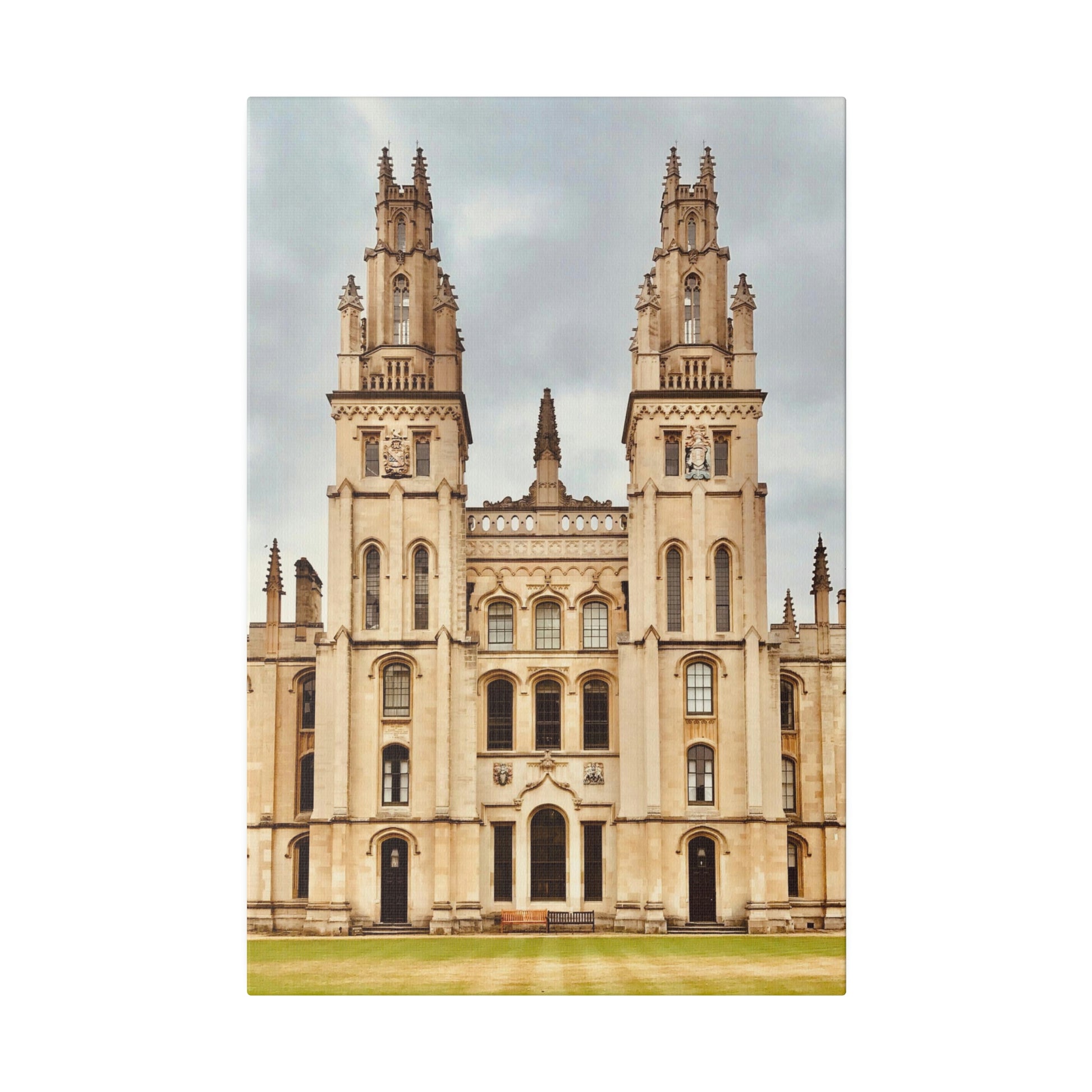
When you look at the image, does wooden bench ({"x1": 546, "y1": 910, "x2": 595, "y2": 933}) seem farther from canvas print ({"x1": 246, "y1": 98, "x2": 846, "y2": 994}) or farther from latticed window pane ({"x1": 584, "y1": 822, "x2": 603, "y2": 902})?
latticed window pane ({"x1": 584, "y1": 822, "x2": 603, "y2": 902})

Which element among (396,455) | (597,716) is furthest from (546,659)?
(396,455)

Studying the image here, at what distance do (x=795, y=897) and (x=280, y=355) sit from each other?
1026 centimetres

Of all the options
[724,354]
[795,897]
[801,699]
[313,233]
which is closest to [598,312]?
[724,354]

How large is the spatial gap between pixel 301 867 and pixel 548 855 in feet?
11.6

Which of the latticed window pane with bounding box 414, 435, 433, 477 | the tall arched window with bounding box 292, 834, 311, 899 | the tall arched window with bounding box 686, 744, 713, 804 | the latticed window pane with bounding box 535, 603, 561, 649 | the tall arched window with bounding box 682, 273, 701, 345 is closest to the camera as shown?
the tall arched window with bounding box 292, 834, 311, 899

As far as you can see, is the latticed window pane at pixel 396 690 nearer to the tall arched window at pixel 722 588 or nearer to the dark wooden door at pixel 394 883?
the dark wooden door at pixel 394 883

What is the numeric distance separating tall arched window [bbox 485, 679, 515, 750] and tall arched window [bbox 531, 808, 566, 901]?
117 centimetres

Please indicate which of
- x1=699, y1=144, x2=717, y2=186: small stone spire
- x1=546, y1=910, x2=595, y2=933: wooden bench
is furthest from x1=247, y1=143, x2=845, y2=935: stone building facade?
x1=546, y1=910, x2=595, y2=933: wooden bench

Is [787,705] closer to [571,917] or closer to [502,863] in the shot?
[571,917]

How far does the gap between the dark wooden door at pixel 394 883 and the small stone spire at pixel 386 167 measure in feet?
30.6

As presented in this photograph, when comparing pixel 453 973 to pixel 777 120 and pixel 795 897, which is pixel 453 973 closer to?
pixel 795 897

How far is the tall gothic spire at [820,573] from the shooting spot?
1809 cm

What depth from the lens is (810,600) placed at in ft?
60.6

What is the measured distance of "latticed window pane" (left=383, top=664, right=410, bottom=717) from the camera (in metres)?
19.7
